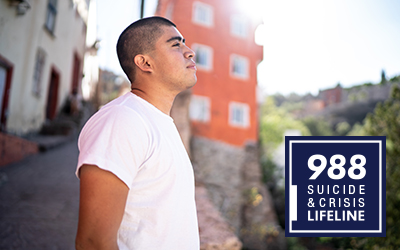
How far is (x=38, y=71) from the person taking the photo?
1070 centimetres

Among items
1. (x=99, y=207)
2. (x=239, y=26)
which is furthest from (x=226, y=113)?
(x=99, y=207)

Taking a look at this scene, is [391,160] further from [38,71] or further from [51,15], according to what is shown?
[51,15]

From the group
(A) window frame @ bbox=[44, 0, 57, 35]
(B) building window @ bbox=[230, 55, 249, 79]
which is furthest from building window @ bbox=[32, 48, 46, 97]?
(B) building window @ bbox=[230, 55, 249, 79]

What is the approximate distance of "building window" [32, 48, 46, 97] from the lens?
1043 cm

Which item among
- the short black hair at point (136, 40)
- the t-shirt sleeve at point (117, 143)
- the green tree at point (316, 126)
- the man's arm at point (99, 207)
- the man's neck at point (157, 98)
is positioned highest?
the green tree at point (316, 126)

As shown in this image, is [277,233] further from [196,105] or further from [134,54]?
[134,54]

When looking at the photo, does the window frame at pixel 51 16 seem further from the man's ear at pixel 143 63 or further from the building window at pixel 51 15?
the man's ear at pixel 143 63

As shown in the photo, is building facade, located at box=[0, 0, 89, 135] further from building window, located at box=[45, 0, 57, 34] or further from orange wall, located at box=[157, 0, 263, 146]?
orange wall, located at box=[157, 0, 263, 146]

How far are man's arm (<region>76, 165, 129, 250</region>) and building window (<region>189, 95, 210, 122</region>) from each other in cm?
1669

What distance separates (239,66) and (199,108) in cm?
394

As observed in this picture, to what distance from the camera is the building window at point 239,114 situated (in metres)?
19.2

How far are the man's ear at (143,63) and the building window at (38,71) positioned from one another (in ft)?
32.0

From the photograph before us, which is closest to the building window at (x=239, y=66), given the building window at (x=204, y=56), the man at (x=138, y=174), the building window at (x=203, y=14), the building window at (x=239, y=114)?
the building window at (x=204, y=56)

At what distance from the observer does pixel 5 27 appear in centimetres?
758
